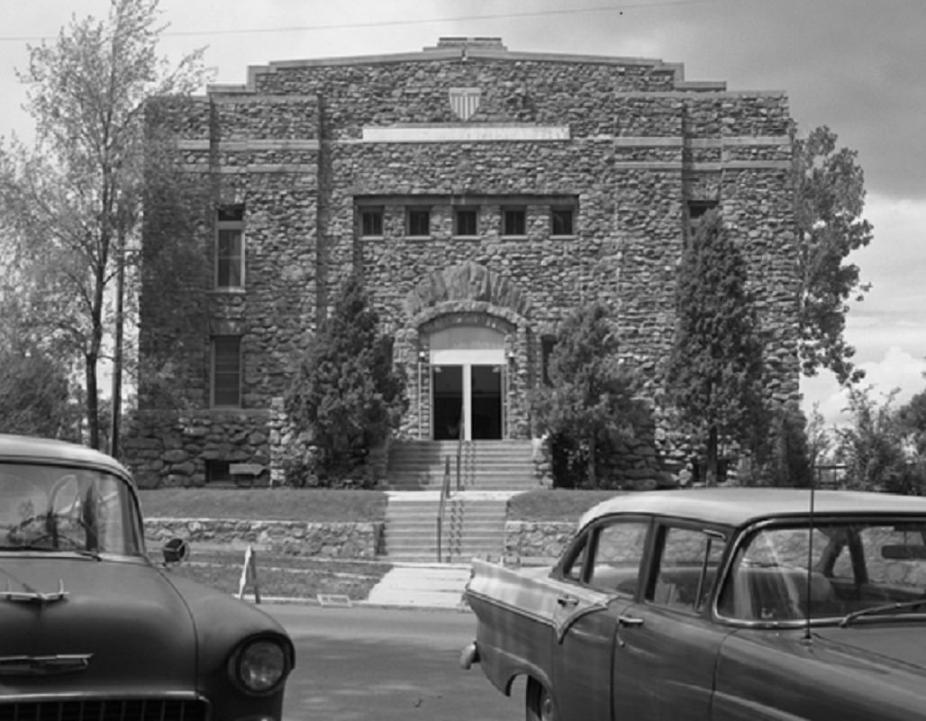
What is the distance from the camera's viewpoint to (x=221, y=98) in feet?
106

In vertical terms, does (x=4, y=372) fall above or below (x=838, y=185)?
below

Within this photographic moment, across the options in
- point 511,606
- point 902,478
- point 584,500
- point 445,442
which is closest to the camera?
point 511,606

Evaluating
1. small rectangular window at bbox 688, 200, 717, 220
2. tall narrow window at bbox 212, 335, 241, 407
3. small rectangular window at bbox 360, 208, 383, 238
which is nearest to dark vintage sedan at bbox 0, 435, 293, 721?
tall narrow window at bbox 212, 335, 241, 407

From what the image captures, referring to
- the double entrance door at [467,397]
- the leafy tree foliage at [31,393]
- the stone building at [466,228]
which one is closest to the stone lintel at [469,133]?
the stone building at [466,228]

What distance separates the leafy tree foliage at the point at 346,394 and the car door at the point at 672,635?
21992 millimetres

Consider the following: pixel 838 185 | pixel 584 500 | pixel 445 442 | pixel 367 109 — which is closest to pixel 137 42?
pixel 367 109

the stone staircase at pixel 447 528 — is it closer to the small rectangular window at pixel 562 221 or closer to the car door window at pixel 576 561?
the small rectangular window at pixel 562 221

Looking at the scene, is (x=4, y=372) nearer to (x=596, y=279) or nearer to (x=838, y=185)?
(x=596, y=279)

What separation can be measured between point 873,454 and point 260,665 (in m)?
25.0

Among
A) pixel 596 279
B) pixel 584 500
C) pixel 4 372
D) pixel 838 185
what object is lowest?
pixel 584 500

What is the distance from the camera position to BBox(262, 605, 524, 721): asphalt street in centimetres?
867

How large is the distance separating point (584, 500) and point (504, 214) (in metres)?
10.6

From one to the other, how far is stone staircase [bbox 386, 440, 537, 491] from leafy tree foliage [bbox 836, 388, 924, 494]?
7.28 metres

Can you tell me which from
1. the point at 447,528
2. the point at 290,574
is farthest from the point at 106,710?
the point at 447,528
